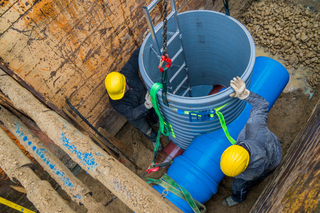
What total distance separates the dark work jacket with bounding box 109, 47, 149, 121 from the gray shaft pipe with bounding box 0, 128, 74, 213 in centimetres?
179

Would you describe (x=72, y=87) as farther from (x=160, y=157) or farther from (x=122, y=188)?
(x=122, y=188)

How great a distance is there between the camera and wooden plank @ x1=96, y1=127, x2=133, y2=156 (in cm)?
423

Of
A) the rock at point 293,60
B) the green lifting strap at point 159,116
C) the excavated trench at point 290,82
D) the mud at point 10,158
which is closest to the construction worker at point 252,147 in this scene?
the green lifting strap at point 159,116

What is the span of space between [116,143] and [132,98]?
113 centimetres

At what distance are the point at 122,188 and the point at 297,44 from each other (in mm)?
5338

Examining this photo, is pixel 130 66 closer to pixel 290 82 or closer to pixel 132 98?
pixel 132 98

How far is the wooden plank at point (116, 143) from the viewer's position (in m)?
4.23

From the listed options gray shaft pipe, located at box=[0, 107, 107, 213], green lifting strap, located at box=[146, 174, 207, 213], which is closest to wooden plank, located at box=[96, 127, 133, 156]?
green lifting strap, located at box=[146, 174, 207, 213]

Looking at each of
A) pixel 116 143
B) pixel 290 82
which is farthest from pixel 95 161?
pixel 290 82

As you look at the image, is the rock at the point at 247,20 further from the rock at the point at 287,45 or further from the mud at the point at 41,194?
the mud at the point at 41,194

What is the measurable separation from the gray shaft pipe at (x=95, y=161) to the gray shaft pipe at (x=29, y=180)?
377 millimetres

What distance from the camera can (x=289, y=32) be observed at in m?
5.11

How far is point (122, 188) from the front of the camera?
1661mm

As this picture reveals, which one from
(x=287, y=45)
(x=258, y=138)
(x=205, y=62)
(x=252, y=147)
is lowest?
(x=252, y=147)
